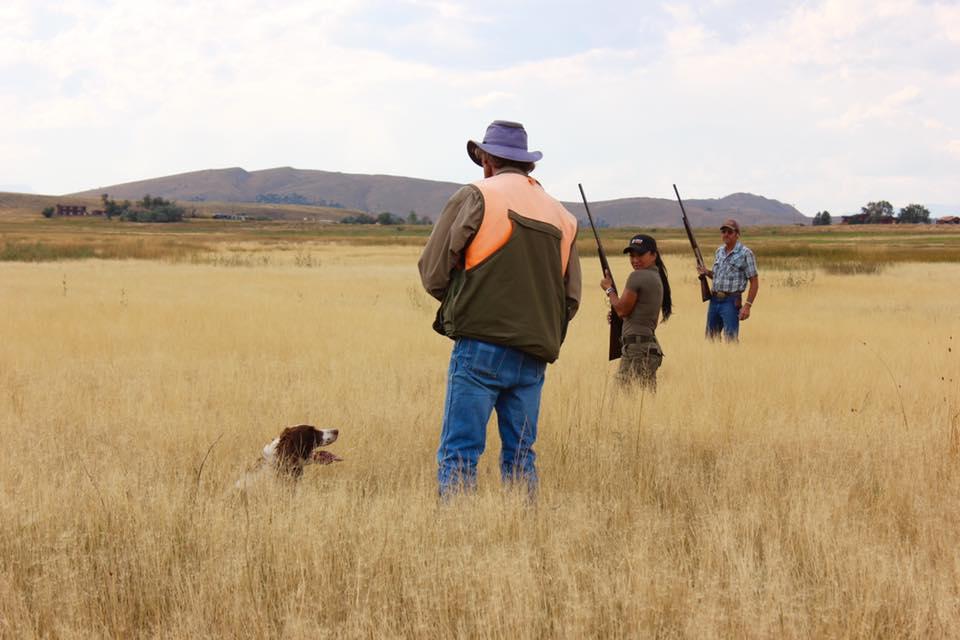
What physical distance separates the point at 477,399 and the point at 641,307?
3.27 meters

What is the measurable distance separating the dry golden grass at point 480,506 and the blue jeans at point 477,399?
22 cm

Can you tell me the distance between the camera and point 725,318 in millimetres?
10352

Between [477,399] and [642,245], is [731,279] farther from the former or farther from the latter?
[477,399]

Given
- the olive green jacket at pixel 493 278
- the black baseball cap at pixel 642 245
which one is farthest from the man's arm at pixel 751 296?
the olive green jacket at pixel 493 278

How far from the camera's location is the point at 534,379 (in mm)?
4512

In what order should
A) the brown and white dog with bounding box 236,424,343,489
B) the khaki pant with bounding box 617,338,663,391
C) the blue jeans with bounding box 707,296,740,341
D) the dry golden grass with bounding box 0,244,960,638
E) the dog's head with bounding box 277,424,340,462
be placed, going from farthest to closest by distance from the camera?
the blue jeans with bounding box 707,296,740,341, the khaki pant with bounding box 617,338,663,391, the dog's head with bounding box 277,424,340,462, the brown and white dog with bounding box 236,424,343,489, the dry golden grass with bounding box 0,244,960,638

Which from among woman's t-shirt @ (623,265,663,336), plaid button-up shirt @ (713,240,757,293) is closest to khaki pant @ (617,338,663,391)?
woman's t-shirt @ (623,265,663,336)

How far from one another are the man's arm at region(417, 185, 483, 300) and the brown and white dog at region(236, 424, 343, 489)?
1.37 metres

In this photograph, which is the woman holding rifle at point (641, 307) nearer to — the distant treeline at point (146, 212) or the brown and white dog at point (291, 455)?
the brown and white dog at point (291, 455)

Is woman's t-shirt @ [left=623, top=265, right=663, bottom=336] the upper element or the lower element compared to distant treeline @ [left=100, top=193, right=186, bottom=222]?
lower

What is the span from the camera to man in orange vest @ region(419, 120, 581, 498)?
13.7 feet

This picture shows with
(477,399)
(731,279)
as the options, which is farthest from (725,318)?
(477,399)

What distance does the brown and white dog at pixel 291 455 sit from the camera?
4.82 metres

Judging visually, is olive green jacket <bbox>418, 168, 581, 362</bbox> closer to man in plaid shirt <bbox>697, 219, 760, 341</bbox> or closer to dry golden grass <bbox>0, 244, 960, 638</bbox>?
dry golden grass <bbox>0, 244, 960, 638</bbox>
